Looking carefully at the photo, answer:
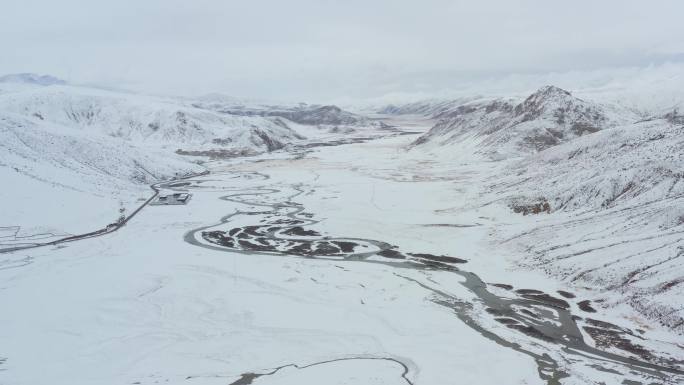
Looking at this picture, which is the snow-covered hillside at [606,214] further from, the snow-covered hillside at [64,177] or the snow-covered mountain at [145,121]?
the snow-covered mountain at [145,121]

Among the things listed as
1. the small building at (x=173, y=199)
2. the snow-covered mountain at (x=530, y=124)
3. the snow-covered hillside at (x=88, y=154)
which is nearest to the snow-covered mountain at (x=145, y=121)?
the snow-covered hillside at (x=88, y=154)

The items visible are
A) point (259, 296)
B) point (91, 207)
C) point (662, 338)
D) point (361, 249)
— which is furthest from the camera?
point (91, 207)

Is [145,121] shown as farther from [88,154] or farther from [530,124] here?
[530,124]

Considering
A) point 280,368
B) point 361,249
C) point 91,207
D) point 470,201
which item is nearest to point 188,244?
point 361,249

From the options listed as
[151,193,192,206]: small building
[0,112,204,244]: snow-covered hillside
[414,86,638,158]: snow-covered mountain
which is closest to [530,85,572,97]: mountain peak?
[414,86,638,158]: snow-covered mountain

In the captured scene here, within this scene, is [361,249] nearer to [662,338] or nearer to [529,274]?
[529,274]
